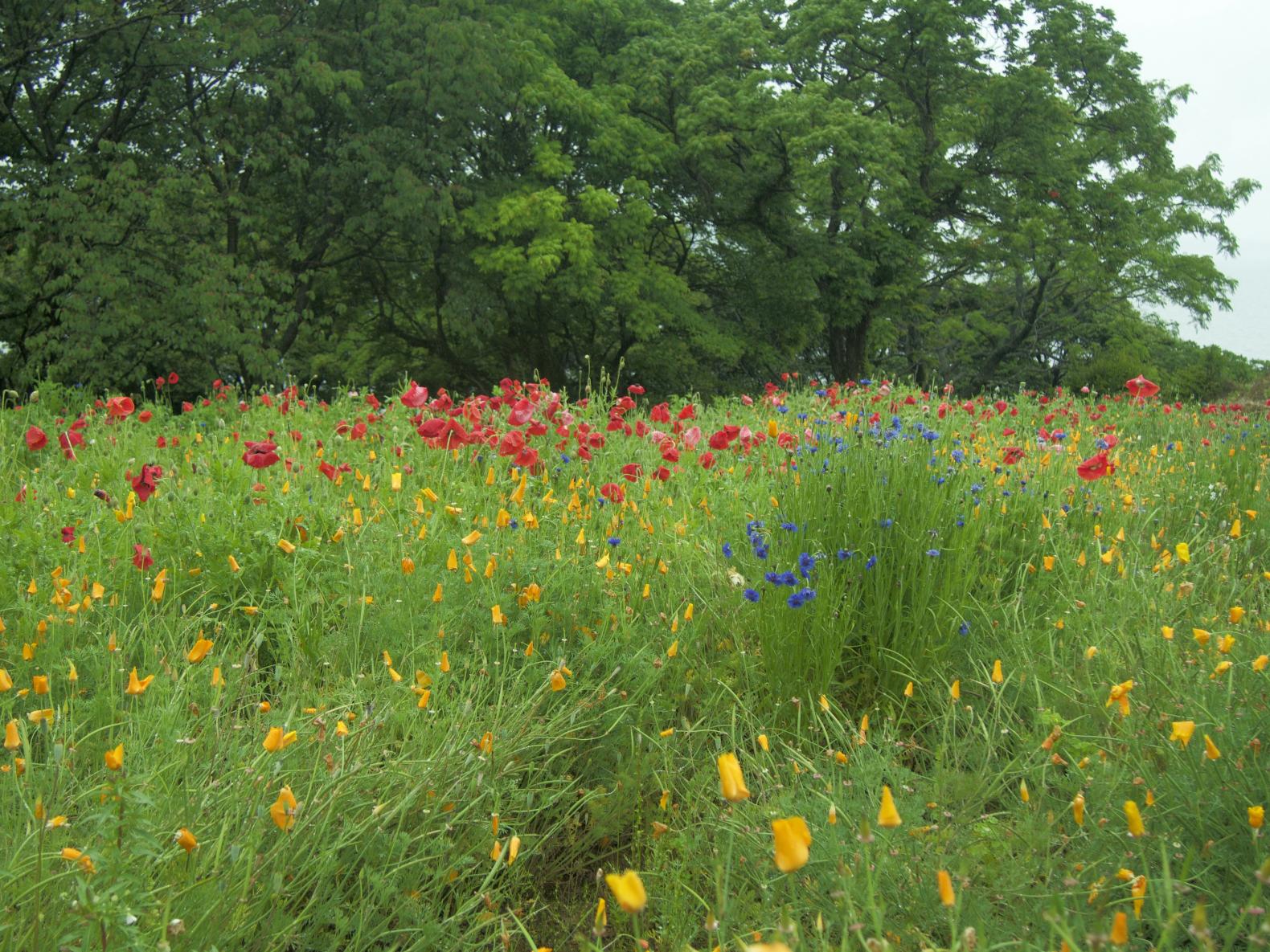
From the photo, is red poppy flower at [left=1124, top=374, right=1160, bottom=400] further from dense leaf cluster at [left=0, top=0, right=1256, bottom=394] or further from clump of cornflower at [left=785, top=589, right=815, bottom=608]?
dense leaf cluster at [left=0, top=0, right=1256, bottom=394]

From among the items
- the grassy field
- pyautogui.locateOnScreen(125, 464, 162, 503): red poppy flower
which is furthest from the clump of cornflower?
pyautogui.locateOnScreen(125, 464, 162, 503): red poppy flower

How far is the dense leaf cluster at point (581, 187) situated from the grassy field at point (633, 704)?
9363 mm

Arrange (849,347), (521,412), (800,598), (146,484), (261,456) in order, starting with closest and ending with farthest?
(800,598) < (146,484) < (261,456) < (521,412) < (849,347)

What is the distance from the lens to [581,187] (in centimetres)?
1877

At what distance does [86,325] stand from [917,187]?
14.5 meters

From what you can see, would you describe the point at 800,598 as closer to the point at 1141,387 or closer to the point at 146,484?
the point at 146,484

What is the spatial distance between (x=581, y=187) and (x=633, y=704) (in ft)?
57.2

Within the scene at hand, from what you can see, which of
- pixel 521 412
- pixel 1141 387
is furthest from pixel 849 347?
pixel 521 412

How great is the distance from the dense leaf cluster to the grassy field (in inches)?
369

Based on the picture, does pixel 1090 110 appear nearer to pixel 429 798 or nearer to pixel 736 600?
pixel 736 600

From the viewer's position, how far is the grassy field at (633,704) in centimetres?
162

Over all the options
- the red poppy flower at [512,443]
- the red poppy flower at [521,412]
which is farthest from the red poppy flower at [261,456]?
the red poppy flower at [521,412]

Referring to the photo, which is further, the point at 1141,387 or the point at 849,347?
the point at 849,347

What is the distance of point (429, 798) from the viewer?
6.66 ft
